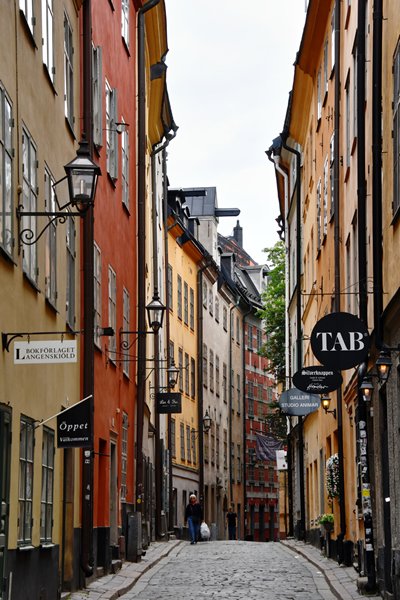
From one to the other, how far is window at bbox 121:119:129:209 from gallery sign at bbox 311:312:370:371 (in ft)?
33.8

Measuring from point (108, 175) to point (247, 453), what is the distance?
5106cm

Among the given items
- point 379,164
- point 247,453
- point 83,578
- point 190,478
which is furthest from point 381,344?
point 247,453

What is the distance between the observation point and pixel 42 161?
50.8 ft

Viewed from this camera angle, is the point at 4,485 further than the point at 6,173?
No

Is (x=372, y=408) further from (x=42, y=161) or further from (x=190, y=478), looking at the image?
(x=190, y=478)

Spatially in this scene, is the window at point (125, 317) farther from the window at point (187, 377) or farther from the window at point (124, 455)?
the window at point (187, 377)

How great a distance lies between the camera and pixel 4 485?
12.7 metres

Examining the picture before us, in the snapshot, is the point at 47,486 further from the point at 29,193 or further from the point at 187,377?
the point at 187,377

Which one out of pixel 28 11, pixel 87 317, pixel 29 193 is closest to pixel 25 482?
pixel 29 193


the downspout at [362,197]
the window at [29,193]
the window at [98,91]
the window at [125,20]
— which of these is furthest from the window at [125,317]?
the window at [29,193]

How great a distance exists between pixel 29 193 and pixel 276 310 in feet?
129

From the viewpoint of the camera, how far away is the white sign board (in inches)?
488

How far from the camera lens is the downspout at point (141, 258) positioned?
25.6 metres

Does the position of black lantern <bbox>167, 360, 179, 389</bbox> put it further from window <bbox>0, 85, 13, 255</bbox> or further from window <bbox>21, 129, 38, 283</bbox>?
window <bbox>0, 85, 13, 255</bbox>
